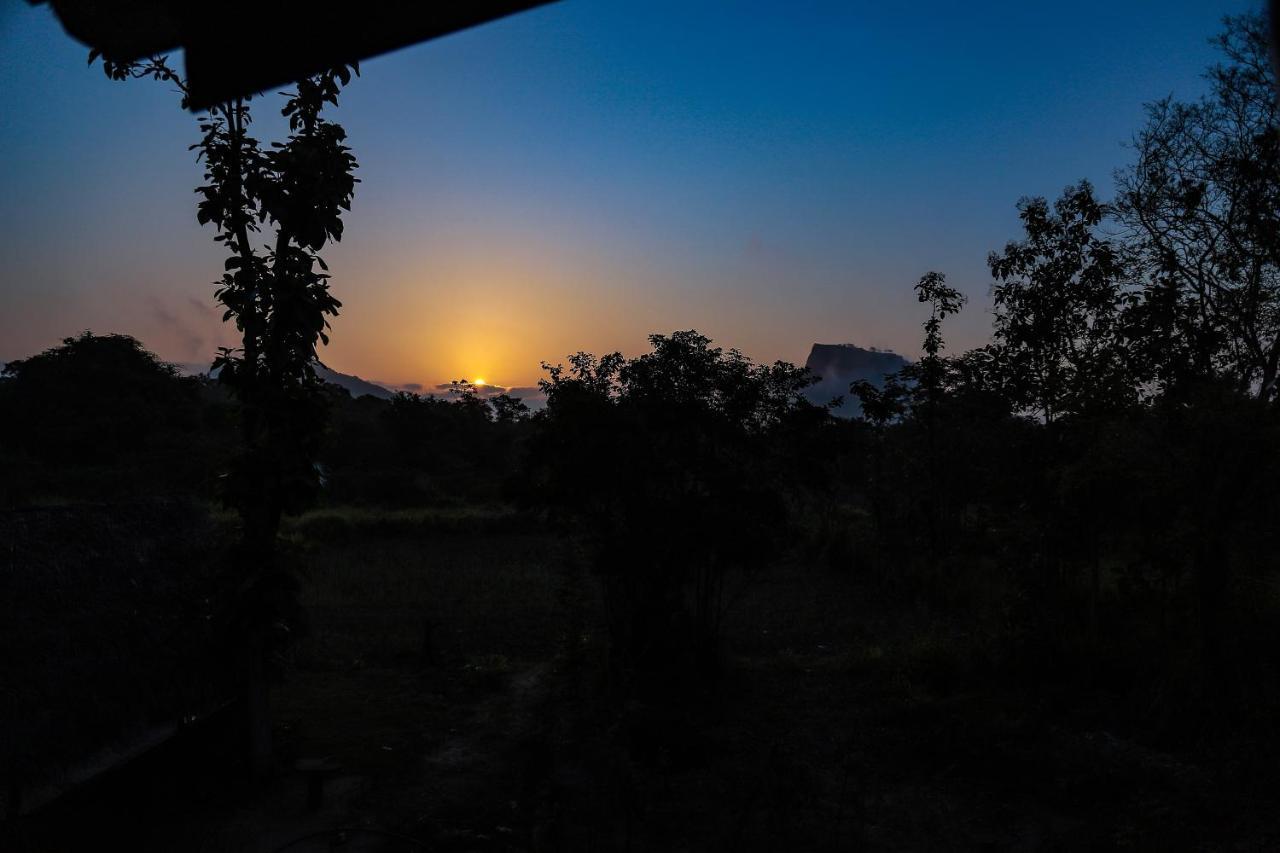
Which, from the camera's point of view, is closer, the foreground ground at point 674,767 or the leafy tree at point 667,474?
the foreground ground at point 674,767

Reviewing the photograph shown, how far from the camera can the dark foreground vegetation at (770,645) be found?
20.9 ft

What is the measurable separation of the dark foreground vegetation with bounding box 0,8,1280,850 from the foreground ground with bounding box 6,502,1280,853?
0.13ft

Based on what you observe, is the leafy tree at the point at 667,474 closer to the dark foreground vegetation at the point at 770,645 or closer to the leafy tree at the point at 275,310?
the dark foreground vegetation at the point at 770,645

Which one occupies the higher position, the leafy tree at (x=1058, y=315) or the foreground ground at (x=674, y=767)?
the leafy tree at (x=1058, y=315)

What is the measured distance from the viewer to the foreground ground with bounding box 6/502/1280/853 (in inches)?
239

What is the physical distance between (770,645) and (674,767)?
563 cm

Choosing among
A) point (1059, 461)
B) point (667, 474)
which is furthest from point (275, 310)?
point (1059, 461)

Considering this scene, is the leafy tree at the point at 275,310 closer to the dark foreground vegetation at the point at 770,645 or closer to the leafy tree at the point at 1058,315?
the dark foreground vegetation at the point at 770,645

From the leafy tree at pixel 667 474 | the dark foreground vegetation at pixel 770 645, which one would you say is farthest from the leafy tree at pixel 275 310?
the leafy tree at pixel 667 474

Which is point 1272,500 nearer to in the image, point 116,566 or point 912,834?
point 912,834

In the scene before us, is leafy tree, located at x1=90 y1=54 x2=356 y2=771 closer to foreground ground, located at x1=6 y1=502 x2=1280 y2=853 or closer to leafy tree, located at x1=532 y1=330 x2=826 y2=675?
foreground ground, located at x1=6 y1=502 x2=1280 y2=853

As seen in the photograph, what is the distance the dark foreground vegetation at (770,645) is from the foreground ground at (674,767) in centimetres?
4

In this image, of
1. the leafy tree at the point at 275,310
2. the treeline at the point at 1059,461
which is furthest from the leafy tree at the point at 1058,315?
the leafy tree at the point at 275,310

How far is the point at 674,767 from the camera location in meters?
7.53
